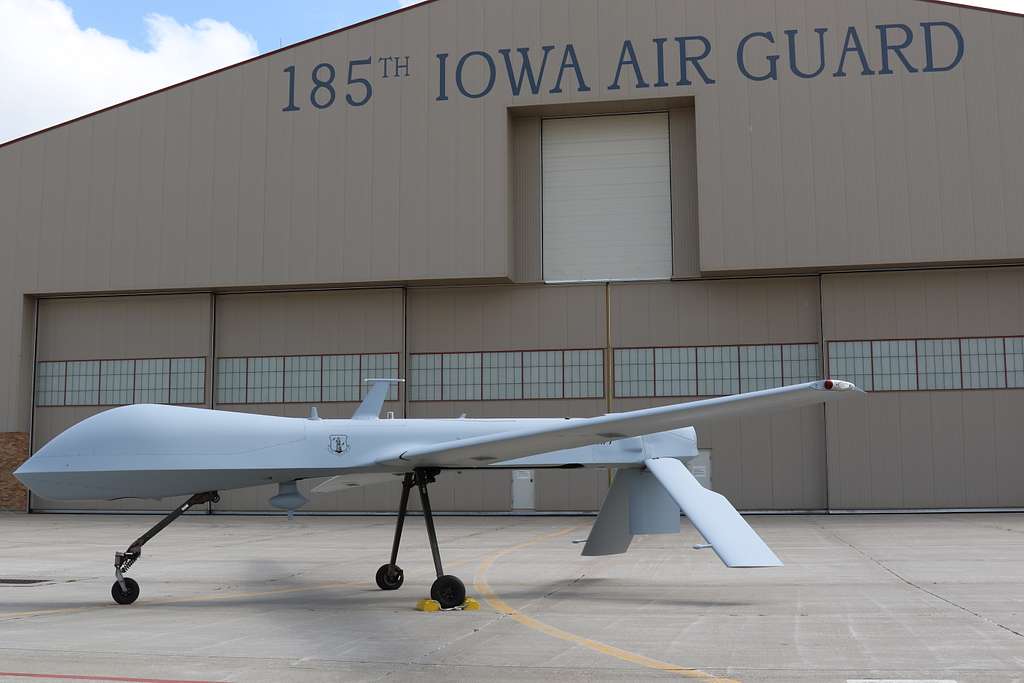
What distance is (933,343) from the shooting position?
2664 centimetres

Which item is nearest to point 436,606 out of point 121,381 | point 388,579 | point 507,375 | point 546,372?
point 388,579

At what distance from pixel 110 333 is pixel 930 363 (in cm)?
2556

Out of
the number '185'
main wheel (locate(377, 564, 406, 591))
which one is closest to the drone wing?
main wheel (locate(377, 564, 406, 591))

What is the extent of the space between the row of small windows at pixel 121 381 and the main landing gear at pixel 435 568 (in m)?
19.5

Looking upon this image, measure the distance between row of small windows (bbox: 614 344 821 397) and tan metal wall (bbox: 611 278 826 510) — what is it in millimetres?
244

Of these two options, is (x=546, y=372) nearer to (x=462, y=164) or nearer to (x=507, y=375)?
(x=507, y=375)

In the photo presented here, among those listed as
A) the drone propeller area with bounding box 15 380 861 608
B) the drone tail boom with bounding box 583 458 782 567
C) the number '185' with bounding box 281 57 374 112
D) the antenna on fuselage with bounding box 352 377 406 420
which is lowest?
the drone tail boom with bounding box 583 458 782 567

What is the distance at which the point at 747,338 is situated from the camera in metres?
27.4

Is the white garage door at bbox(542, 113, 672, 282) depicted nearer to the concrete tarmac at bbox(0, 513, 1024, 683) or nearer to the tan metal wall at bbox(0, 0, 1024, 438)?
the tan metal wall at bbox(0, 0, 1024, 438)

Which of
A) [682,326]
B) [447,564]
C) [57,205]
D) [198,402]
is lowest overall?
[447,564]

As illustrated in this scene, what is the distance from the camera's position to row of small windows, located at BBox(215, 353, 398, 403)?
2883 centimetres

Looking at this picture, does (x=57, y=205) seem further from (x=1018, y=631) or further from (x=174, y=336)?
(x=1018, y=631)

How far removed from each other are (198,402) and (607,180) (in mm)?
14734

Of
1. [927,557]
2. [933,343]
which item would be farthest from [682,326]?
[927,557]
